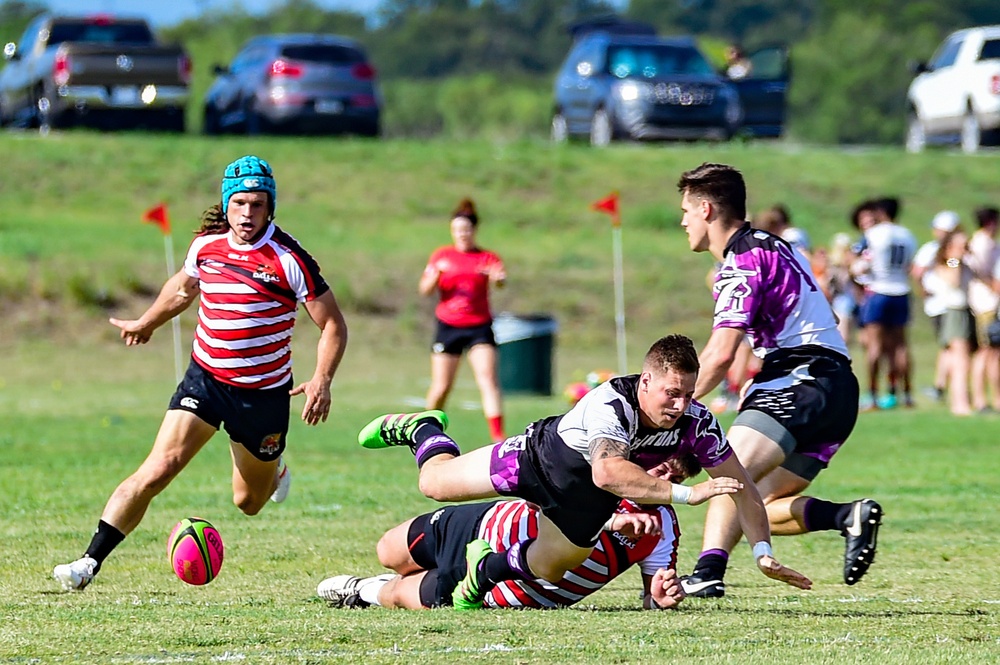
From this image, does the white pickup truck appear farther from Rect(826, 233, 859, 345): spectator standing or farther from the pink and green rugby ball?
the pink and green rugby ball

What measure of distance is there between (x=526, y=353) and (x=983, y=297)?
5.09 metres

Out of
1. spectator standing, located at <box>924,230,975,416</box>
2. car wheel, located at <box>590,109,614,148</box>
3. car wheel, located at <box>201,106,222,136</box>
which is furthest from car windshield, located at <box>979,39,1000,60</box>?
spectator standing, located at <box>924,230,975,416</box>

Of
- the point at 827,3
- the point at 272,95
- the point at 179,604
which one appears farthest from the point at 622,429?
the point at 827,3

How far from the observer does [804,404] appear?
7340mm

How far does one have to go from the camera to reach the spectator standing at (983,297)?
645 inches

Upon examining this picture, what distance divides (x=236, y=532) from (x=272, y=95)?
21.4 metres

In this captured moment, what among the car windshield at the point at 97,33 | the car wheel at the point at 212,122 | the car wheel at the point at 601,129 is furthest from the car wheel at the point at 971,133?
the car windshield at the point at 97,33

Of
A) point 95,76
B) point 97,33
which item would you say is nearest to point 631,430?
point 95,76

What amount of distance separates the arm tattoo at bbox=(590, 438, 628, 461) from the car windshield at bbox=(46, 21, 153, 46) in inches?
1000

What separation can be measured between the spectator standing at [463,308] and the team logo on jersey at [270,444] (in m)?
5.82

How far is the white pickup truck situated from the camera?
96.7ft

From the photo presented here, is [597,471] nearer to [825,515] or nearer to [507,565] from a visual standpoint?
[507,565]

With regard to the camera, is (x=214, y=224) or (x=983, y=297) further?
(x=983, y=297)

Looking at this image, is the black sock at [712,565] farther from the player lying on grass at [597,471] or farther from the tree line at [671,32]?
the tree line at [671,32]
